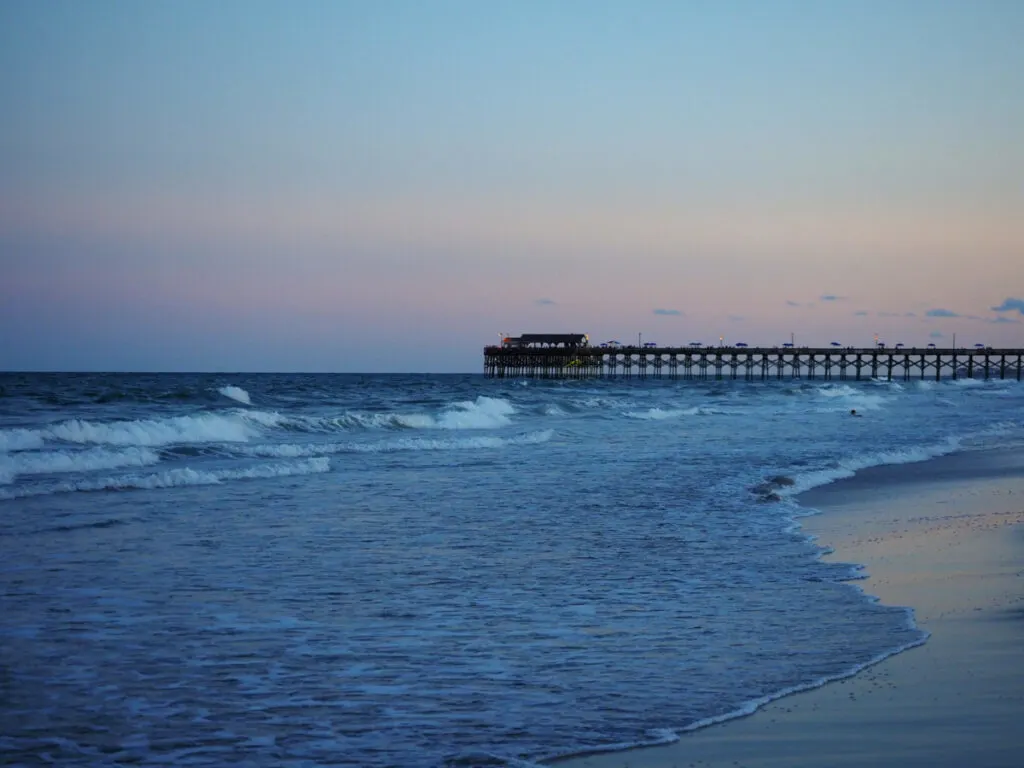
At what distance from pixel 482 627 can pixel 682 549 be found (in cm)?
359

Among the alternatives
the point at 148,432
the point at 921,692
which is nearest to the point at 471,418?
Answer: the point at 148,432

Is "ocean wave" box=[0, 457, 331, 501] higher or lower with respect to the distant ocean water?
lower

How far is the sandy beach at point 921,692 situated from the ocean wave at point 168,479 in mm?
9139

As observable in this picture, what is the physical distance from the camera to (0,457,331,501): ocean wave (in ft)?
46.4

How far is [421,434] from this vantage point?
1088 inches

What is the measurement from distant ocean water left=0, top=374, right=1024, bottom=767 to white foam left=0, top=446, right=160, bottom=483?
0.06 m

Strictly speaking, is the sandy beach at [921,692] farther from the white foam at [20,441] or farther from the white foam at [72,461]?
the white foam at [20,441]

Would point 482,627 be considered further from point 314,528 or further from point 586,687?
point 314,528

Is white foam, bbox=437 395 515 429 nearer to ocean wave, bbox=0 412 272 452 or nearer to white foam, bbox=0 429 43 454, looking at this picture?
ocean wave, bbox=0 412 272 452

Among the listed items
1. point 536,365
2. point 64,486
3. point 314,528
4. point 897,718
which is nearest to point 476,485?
point 314,528

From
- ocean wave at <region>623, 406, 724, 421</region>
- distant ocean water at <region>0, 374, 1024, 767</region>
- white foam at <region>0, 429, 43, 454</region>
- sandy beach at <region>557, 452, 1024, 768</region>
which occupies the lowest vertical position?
white foam at <region>0, 429, 43, 454</region>

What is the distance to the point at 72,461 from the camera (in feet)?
57.2

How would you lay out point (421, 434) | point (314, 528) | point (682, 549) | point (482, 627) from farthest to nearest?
point (421, 434), point (314, 528), point (682, 549), point (482, 627)

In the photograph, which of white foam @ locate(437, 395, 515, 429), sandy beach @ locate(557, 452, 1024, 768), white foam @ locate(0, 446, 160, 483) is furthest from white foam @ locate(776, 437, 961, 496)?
white foam @ locate(437, 395, 515, 429)
